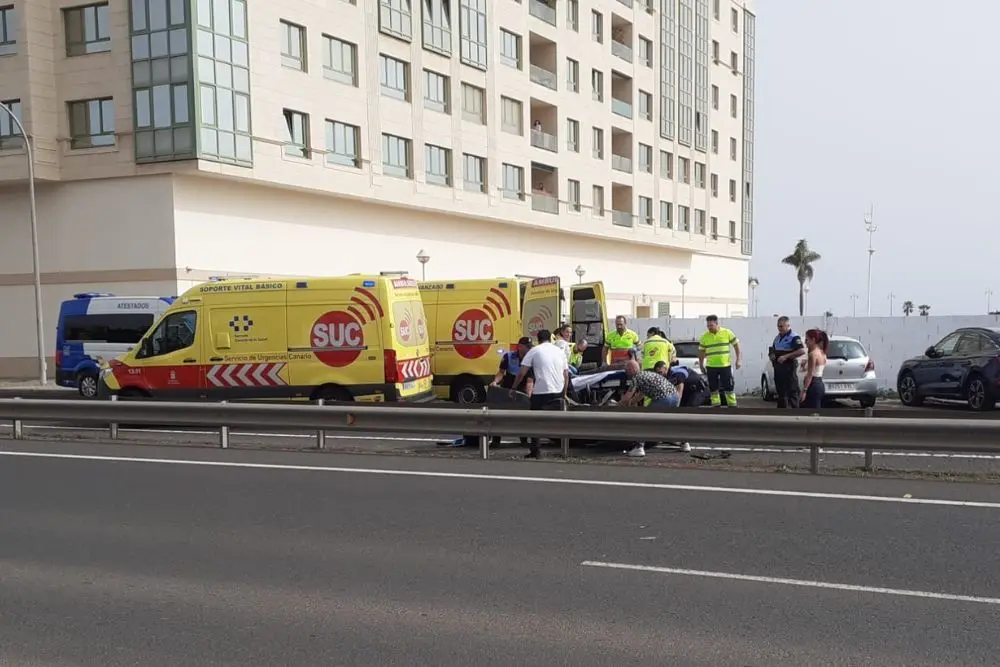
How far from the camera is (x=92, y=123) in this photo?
28.5 m

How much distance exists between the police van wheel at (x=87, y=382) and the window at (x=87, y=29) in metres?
12.0

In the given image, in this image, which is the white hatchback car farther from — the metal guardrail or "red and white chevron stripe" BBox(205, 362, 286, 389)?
"red and white chevron stripe" BBox(205, 362, 286, 389)

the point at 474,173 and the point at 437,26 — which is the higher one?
the point at 437,26

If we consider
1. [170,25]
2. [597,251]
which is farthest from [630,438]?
[597,251]

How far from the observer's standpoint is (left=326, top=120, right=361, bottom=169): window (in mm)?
31656

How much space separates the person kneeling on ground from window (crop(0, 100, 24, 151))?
24.6 metres

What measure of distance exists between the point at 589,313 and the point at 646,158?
3527 cm

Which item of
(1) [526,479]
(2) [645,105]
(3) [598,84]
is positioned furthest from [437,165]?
(1) [526,479]

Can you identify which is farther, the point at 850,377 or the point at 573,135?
the point at 573,135

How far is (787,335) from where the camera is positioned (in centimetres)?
1346

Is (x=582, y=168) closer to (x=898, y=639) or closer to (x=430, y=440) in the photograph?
(x=430, y=440)

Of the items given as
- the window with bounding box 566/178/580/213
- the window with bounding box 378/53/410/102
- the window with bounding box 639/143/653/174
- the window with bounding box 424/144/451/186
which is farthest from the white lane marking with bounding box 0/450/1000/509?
the window with bounding box 639/143/653/174

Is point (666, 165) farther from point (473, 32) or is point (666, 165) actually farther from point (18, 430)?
point (18, 430)

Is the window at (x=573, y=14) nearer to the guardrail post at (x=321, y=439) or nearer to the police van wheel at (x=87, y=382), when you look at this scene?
the police van wheel at (x=87, y=382)
